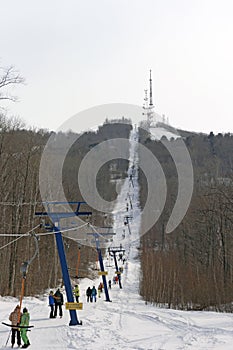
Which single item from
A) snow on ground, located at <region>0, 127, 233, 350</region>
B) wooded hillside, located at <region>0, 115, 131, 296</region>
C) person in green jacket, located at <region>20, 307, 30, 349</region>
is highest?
wooded hillside, located at <region>0, 115, 131, 296</region>

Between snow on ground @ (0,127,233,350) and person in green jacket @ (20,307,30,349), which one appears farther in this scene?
snow on ground @ (0,127,233,350)

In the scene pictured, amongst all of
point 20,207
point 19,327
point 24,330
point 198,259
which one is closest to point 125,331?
point 24,330

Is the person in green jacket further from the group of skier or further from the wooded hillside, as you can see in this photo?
the wooded hillside

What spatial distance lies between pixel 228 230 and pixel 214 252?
11.4 feet

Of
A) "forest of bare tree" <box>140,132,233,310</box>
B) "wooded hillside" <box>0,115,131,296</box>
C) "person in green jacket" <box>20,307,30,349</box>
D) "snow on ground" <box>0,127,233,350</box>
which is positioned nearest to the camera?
"person in green jacket" <box>20,307,30,349</box>

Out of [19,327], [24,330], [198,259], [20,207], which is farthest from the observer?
[198,259]

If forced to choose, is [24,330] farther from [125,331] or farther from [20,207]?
[20,207]

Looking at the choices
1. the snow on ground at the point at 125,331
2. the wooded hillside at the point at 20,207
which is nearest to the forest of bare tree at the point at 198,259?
the snow on ground at the point at 125,331

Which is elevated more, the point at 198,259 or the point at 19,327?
→ the point at 198,259

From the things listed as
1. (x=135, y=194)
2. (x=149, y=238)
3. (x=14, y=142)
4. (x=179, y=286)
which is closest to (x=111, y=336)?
(x=14, y=142)

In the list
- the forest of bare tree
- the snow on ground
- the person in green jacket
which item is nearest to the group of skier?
the person in green jacket

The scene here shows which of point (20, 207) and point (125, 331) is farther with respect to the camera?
point (20, 207)

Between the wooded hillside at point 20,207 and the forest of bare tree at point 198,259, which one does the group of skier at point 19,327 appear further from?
the wooded hillside at point 20,207

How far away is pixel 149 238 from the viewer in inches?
2763
